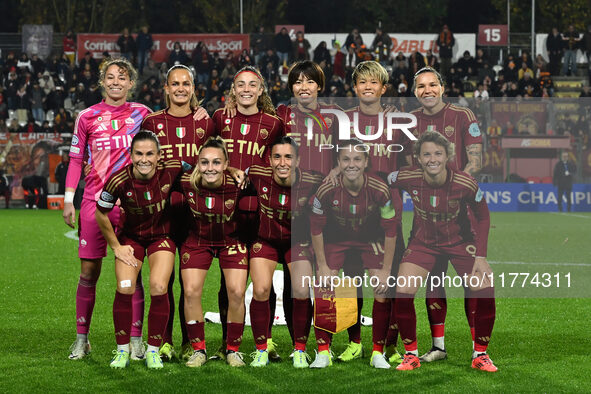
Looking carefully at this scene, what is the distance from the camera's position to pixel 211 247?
6117 mm

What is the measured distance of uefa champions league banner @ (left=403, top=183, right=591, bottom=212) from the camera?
6.11 m

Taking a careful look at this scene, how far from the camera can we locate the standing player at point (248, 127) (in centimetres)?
623

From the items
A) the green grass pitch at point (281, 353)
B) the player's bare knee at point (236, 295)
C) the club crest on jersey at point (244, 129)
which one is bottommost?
the green grass pitch at point (281, 353)

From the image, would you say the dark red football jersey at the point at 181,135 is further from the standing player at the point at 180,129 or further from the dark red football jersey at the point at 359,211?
the dark red football jersey at the point at 359,211

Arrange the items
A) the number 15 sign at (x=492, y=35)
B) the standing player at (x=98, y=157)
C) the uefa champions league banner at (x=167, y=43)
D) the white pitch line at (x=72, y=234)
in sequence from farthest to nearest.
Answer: the number 15 sign at (x=492, y=35)
the uefa champions league banner at (x=167, y=43)
the white pitch line at (x=72, y=234)
the standing player at (x=98, y=157)

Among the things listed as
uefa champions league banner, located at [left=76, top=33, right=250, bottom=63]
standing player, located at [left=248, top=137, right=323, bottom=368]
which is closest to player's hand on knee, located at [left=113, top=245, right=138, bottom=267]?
standing player, located at [left=248, top=137, right=323, bottom=368]

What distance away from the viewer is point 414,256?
5891 mm

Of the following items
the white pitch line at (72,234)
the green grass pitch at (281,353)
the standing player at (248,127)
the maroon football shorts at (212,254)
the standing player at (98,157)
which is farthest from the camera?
the white pitch line at (72,234)

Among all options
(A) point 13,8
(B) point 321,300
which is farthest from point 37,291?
(A) point 13,8

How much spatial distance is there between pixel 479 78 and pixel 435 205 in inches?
943

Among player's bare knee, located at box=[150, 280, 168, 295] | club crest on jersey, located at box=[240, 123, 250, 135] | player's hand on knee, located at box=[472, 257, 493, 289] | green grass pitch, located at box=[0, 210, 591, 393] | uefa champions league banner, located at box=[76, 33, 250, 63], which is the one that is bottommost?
green grass pitch, located at box=[0, 210, 591, 393]

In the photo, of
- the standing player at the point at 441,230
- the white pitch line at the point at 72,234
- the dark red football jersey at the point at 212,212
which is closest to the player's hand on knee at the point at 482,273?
the standing player at the point at 441,230

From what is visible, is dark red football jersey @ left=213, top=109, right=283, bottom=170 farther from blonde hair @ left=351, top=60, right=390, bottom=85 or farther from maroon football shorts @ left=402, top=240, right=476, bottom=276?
maroon football shorts @ left=402, top=240, right=476, bottom=276

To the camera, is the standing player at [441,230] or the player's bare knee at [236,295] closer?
the standing player at [441,230]
